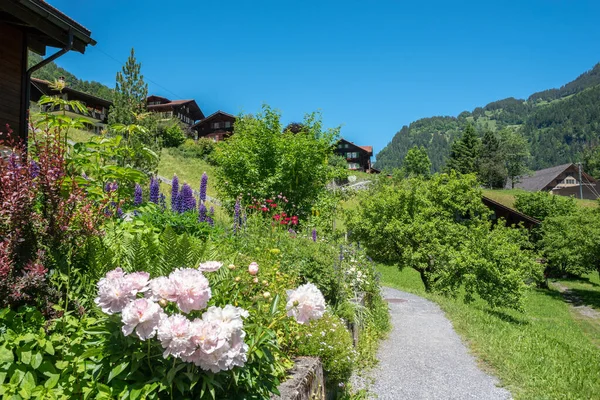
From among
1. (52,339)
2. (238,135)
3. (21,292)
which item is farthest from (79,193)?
(238,135)

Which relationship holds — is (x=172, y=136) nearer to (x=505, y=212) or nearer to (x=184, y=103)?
(x=184, y=103)

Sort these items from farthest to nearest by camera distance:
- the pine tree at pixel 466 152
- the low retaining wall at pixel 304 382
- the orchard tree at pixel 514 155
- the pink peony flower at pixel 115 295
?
1. the orchard tree at pixel 514 155
2. the pine tree at pixel 466 152
3. the low retaining wall at pixel 304 382
4. the pink peony flower at pixel 115 295

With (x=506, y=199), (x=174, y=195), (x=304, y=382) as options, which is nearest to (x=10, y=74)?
(x=174, y=195)

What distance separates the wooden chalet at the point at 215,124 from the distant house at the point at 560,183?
44.4m

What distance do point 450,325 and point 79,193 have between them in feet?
28.3

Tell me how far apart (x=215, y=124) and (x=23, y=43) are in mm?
58021

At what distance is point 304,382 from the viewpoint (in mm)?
3375

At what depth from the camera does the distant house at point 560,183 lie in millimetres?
66312

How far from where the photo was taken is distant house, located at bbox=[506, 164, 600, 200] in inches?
2611

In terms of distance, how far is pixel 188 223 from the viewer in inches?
227

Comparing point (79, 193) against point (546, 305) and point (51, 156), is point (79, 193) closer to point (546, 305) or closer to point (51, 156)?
point (51, 156)

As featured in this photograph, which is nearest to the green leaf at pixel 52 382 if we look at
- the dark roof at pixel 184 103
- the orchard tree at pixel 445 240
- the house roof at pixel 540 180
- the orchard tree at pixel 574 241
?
the orchard tree at pixel 445 240

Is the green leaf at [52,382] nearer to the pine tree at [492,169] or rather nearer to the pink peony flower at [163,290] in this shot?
the pink peony flower at [163,290]

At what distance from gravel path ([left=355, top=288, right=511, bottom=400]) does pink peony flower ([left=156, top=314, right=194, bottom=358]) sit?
160 inches
